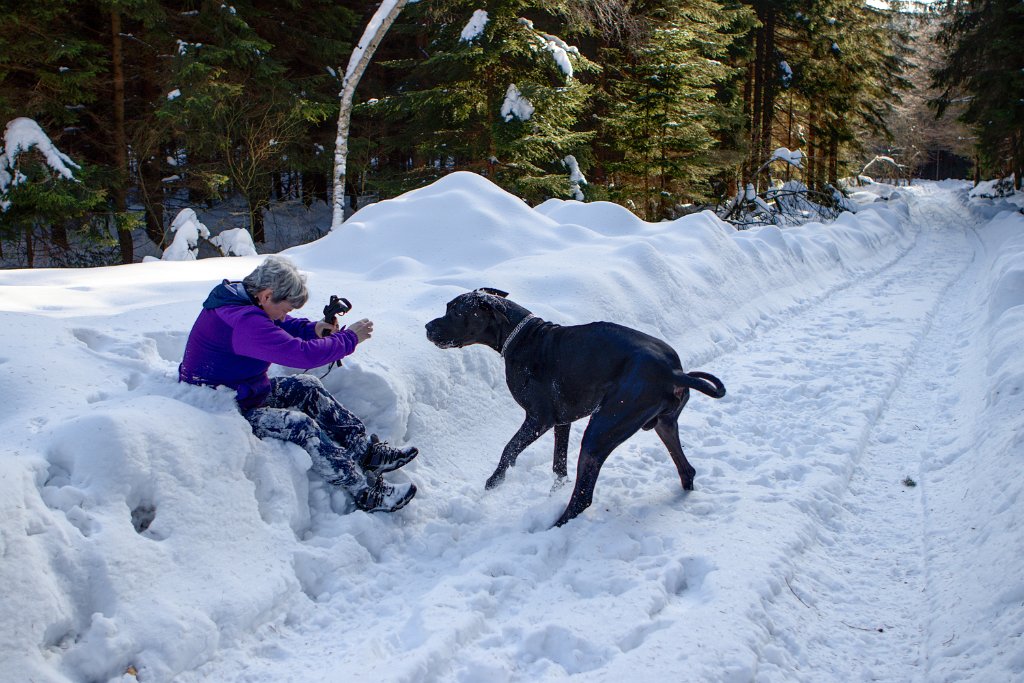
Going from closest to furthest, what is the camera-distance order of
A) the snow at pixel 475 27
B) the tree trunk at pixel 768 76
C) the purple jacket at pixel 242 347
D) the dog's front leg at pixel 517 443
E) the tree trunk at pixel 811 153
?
1. the purple jacket at pixel 242 347
2. the dog's front leg at pixel 517 443
3. the snow at pixel 475 27
4. the tree trunk at pixel 768 76
5. the tree trunk at pixel 811 153

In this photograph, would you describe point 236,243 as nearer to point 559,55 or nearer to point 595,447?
point 559,55

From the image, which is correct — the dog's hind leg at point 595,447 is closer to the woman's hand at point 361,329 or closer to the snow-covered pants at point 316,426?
the snow-covered pants at point 316,426

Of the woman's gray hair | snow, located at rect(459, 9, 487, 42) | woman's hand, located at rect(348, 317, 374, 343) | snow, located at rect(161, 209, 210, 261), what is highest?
snow, located at rect(459, 9, 487, 42)

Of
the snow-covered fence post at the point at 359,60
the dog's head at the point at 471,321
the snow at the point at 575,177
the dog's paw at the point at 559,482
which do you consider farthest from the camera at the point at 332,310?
the snow at the point at 575,177

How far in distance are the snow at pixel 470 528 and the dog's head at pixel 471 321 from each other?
21.9 inches

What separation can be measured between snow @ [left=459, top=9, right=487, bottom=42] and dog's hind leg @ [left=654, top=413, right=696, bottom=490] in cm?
1316

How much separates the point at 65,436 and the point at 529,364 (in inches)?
102

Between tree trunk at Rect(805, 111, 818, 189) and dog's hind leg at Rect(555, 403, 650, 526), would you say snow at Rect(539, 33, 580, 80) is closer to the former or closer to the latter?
dog's hind leg at Rect(555, 403, 650, 526)

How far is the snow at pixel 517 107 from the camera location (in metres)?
15.6

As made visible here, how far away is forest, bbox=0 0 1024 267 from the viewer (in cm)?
1566

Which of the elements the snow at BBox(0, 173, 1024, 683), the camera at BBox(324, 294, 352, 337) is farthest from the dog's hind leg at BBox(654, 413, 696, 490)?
the camera at BBox(324, 294, 352, 337)

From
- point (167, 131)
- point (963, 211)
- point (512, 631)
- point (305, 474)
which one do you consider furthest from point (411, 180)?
point (963, 211)

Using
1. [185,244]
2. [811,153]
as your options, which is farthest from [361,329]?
[811,153]

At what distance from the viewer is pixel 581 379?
4480 millimetres
